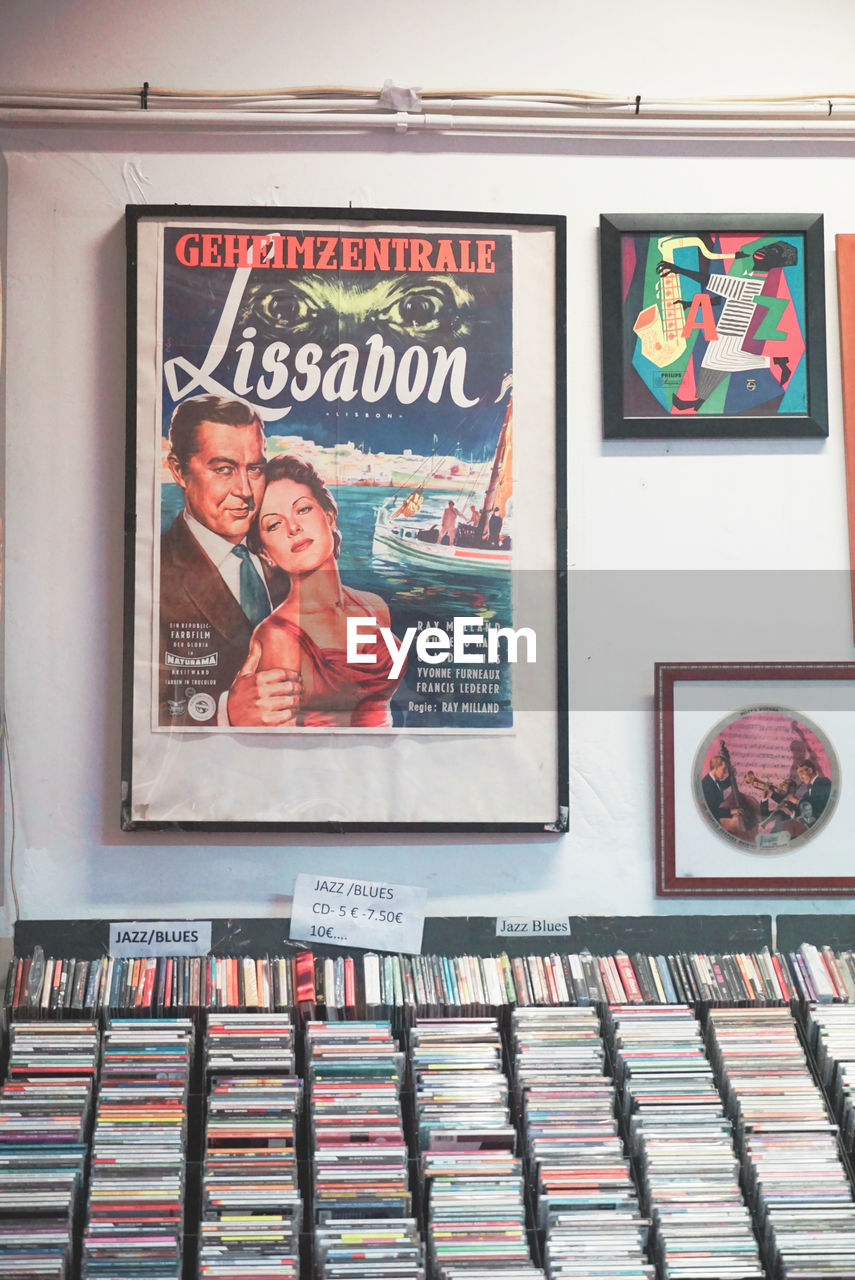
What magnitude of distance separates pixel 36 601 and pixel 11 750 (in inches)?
11.9

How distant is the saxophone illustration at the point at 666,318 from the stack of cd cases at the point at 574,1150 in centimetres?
132

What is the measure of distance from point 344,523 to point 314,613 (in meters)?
0.19

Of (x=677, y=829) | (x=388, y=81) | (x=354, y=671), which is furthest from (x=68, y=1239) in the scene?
(x=388, y=81)

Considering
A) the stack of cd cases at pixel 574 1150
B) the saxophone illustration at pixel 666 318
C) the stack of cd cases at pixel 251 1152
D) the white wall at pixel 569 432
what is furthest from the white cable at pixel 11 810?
the saxophone illustration at pixel 666 318

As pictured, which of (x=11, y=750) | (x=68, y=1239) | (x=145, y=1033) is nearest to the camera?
(x=68, y=1239)

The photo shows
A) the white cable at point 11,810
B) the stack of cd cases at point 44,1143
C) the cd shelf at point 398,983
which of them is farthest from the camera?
the white cable at point 11,810

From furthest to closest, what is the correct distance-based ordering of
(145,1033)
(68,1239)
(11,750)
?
1. (11,750)
2. (145,1033)
3. (68,1239)

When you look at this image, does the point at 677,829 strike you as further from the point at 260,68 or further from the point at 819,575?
the point at 260,68

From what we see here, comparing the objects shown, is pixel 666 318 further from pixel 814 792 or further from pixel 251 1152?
pixel 251 1152

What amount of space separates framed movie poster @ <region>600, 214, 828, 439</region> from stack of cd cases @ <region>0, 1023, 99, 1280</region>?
62.0 inches

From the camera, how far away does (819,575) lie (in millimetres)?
2381

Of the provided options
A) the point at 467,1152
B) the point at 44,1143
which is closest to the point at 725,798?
the point at 467,1152

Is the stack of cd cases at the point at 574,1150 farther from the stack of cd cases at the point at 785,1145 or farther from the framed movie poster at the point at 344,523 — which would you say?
the framed movie poster at the point at 344,523

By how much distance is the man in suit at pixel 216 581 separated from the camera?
7.51ft
